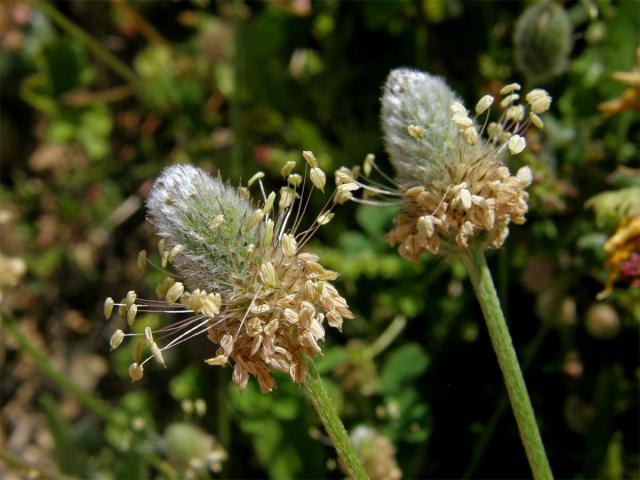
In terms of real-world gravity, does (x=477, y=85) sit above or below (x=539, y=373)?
above

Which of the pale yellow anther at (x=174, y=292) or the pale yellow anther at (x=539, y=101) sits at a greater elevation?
the pale yellow anther at (x=539, y=101)

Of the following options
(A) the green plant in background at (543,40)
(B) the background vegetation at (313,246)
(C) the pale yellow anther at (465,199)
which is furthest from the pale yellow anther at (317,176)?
(A) the green plant in background at (543,40)

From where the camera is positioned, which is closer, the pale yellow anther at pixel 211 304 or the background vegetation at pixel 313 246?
the pale yellow anther at pixel 211 304

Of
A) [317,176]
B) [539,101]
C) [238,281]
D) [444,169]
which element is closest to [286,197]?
[317,176]

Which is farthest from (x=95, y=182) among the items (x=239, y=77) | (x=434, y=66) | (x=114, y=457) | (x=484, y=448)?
(x=484, y=448)

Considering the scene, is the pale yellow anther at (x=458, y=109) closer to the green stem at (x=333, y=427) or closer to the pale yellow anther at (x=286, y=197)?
the pale yellow anther at (x=286, y=197)

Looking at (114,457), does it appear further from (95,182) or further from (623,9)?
(623,9)
